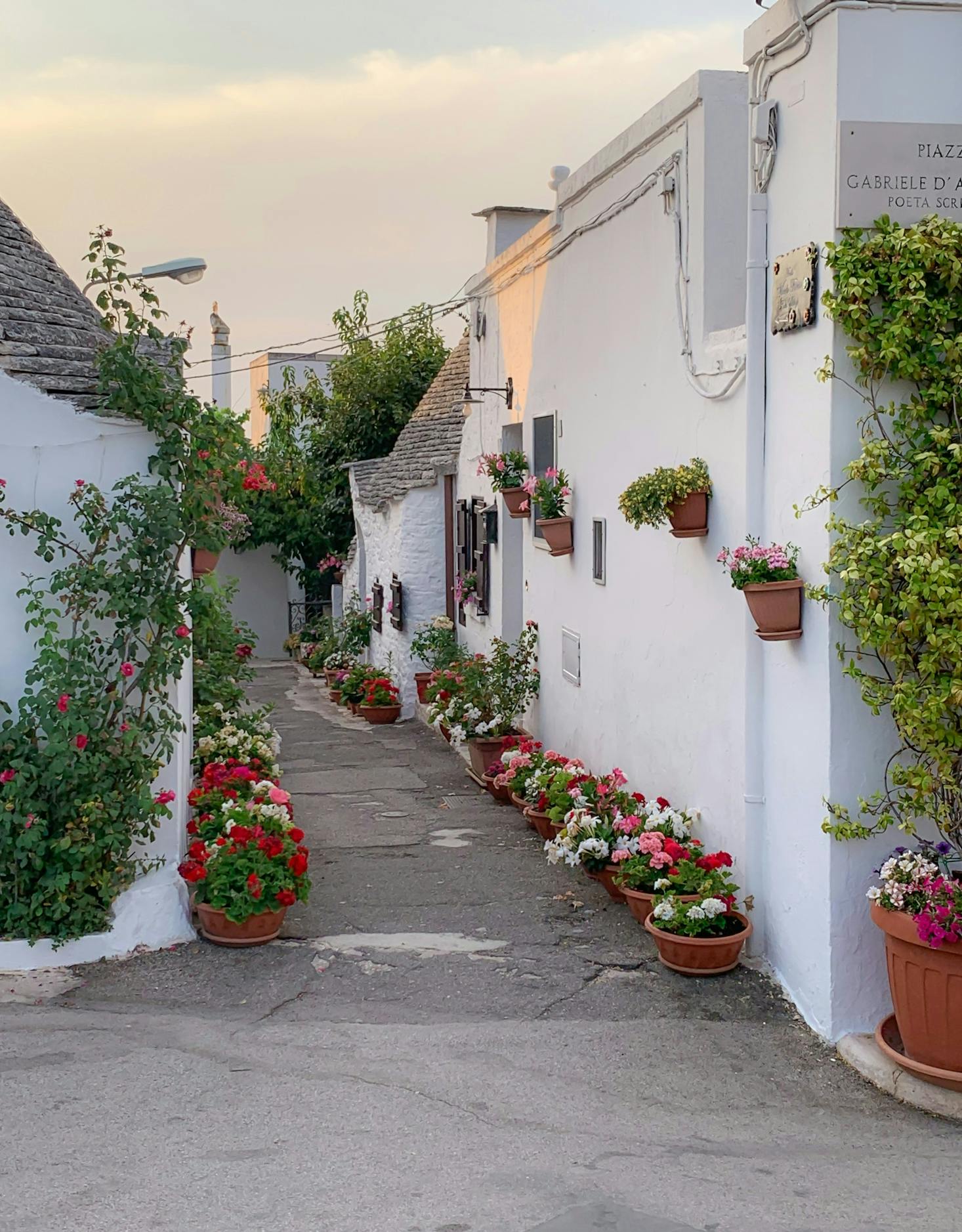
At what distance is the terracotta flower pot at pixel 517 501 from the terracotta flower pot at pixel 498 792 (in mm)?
2281

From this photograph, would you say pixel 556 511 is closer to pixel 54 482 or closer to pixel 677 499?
pixel 677 499

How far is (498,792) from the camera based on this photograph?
10055mm

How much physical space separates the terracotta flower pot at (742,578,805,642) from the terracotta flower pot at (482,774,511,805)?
4.85 meters

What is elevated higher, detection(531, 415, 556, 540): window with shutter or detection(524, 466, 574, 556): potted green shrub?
detection(531, 415, 556, 540): window with shutter

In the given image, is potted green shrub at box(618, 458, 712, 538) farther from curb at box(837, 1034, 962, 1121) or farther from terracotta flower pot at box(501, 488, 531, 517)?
terracotta flower pot at box(501, 488, 531, 517)

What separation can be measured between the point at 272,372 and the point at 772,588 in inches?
1027

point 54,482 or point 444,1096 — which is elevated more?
point 54,482

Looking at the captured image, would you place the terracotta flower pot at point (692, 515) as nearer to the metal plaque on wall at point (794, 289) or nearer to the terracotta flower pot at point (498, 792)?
the metal plaque on wall at point (794, 289)

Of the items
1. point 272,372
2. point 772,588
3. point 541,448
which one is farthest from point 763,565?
point 272,372

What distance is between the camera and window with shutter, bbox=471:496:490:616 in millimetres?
12867

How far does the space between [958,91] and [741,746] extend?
10.2ft

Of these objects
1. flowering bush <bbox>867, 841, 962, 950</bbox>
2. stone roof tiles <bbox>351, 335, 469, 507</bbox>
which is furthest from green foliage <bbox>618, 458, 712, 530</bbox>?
stone roof tiles <bbox>351, 335, 469, 507</bbox>

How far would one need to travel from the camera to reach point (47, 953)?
600 cm

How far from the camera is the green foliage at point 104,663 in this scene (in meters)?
5.90
